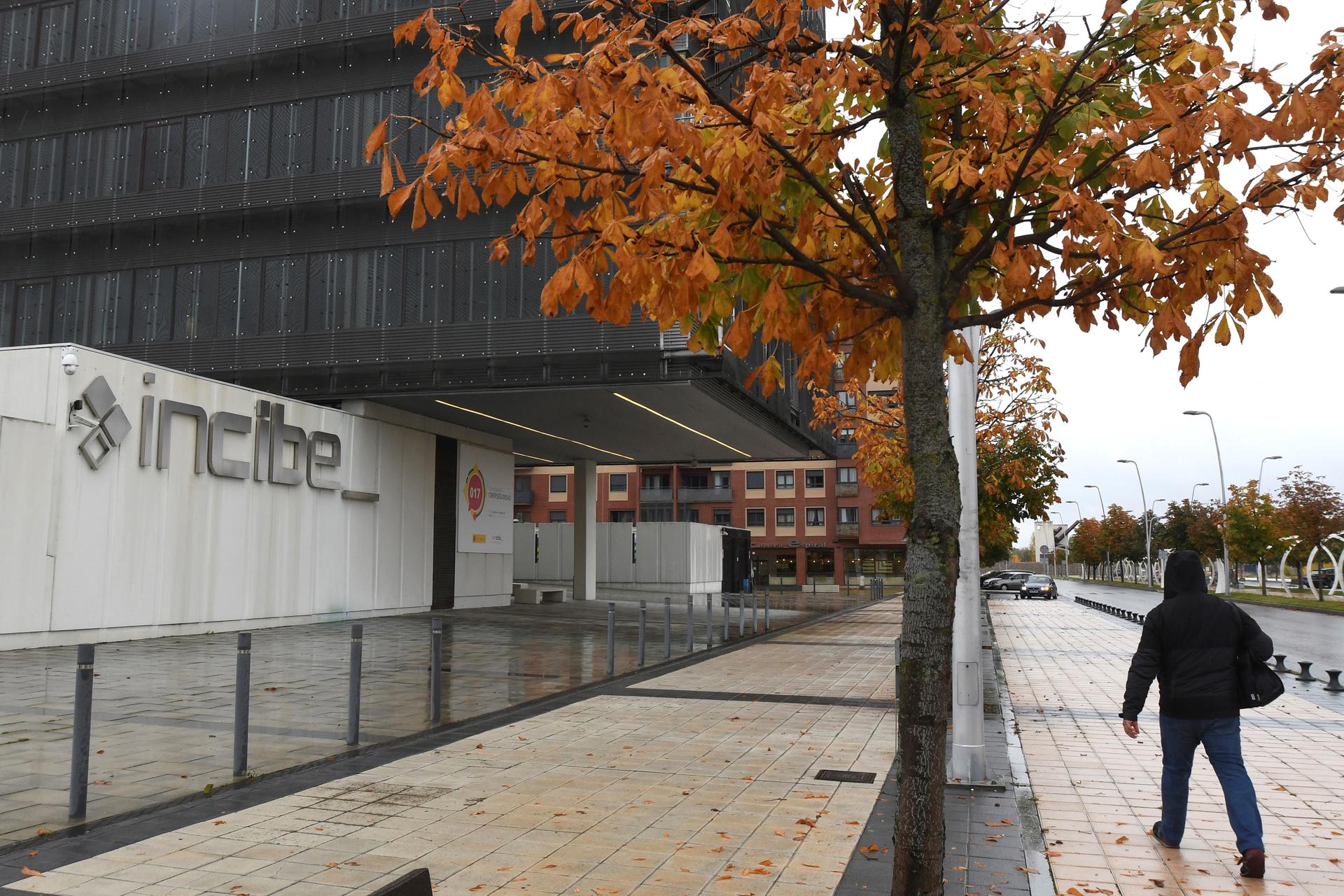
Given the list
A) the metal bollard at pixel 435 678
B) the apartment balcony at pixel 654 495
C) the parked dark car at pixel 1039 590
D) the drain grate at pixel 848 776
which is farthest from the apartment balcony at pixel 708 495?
the drain grate at pixel 848 776

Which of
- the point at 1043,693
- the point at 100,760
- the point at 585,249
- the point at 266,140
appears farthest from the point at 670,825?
the point at 266,140

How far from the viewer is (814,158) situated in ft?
15.4

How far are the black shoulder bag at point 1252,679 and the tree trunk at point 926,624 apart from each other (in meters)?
2.81

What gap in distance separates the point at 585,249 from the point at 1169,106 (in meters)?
2.21

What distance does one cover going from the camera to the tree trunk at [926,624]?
376 cm

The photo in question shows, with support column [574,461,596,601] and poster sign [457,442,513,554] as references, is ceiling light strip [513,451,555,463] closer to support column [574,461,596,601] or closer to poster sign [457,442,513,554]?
support column [574,461,596,601]

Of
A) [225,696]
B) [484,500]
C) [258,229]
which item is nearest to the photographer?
[225,696]

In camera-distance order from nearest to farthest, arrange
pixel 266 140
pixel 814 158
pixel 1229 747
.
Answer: pixel 814 158, pixel 1229 747, pixel 266 140

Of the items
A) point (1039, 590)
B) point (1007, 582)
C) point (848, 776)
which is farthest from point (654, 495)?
point (848, 776)

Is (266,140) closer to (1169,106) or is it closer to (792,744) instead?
(792,744)

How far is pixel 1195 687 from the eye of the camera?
18.9 ft

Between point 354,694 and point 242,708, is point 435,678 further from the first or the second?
point 242,708

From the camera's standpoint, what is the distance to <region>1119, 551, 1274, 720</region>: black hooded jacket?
5.72m

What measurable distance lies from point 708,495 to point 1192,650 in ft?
236
